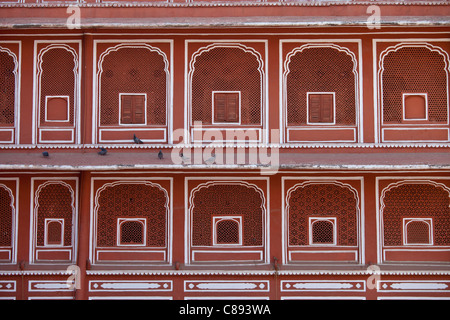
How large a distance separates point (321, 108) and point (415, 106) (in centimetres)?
183

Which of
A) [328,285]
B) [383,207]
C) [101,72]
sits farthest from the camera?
[101,72]

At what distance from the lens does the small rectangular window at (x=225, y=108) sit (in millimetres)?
9938

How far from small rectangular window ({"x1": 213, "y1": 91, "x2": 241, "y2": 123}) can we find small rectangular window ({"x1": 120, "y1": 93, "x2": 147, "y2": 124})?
1.41 meters

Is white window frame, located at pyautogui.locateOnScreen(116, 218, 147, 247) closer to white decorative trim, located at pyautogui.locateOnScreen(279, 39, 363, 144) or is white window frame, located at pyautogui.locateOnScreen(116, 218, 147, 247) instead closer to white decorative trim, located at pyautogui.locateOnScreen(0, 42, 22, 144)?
white decorative trim, located at pyautogui.locateOnScreen(0, 42, 22, 144)

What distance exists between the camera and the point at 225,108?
9.95m

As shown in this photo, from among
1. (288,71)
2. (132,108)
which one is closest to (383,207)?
(288,71)

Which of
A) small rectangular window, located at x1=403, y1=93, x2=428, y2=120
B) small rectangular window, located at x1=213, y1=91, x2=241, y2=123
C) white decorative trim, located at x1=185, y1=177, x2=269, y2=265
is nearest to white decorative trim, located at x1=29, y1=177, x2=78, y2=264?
white decorative trim, located at x1=185, y1=177, x2=269, y2=265

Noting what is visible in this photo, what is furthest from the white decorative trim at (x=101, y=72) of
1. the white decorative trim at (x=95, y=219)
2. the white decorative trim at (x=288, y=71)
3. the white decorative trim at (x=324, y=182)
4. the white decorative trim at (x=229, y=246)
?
the white decorative trim at (x=324, y=182)

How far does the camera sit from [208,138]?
32.2 feet

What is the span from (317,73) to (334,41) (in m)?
0.69

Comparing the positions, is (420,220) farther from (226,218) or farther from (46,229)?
(46,229)

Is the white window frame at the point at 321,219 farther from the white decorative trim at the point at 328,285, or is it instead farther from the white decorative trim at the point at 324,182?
the white decorative trim at the point at 328,285
